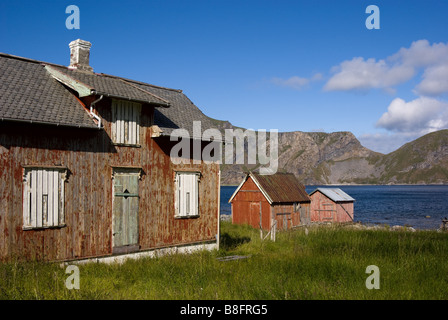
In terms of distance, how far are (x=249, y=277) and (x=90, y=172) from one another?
20.9 feet

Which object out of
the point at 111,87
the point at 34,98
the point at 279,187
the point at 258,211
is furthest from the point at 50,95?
the point at 279,187

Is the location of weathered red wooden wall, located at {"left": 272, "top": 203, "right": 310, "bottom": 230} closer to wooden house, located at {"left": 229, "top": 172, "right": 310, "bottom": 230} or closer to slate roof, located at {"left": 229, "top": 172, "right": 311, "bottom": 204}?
wooden house, located at {"left": 229, "top": 172, "right": 310, "bottom": 230}

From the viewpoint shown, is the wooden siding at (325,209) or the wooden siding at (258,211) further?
the wooden siding at (325,209)

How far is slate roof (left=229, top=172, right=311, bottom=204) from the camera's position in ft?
103

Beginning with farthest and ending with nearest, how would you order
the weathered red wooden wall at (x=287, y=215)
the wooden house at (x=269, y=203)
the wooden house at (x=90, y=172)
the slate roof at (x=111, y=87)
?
the weathered red wooden wall at (x=287, y=215) → the wooden house at (x=269, y=203) → the slate roof at (x=111, y=87) → the wooden house at (x=90, y=172)

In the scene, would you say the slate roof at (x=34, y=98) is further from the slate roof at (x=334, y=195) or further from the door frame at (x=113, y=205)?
the slate roof at (x=334, y=195)

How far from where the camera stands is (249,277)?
11.2m

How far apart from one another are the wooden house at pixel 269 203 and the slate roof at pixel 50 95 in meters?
15.3

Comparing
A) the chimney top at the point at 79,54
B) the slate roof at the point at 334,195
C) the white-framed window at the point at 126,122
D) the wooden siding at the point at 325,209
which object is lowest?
the wooden siding at the point at 325,209

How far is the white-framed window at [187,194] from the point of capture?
52.9 feet

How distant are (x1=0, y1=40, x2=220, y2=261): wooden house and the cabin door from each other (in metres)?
0.04

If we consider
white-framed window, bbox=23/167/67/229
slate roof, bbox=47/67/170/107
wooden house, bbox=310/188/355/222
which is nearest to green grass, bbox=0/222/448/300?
white-framed window, bbox=23/167/67/229

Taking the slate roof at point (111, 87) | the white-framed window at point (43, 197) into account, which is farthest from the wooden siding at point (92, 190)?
the slate roof at point (111, 87)
